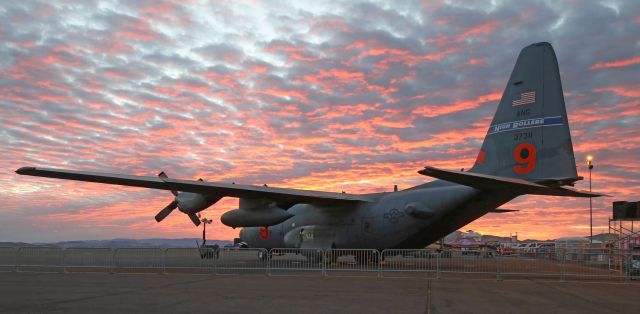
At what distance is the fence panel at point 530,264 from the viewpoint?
1919 cm

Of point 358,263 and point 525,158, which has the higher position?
point 525,158

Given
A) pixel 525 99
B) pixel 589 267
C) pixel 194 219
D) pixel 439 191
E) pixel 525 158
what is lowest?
pixel 589 267

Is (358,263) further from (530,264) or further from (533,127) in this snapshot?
(533,127)

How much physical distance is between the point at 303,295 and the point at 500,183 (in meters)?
9.01

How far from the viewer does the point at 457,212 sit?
72.7ft

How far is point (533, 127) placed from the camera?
19.4 m

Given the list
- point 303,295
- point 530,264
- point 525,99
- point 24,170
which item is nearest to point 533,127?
point 525,99

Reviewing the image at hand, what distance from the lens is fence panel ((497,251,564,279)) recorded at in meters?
19.2

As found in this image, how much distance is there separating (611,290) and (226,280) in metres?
11.2

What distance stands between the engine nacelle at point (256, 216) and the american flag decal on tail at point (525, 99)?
1100cm

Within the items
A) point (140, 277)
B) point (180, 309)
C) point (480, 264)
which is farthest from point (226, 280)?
point (480, 264)

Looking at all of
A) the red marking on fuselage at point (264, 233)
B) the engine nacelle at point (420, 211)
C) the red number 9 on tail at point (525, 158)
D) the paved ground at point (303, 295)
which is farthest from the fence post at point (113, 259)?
the red number 9 on tail at point (525, 158)

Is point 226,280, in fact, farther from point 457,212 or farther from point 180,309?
point 457,212

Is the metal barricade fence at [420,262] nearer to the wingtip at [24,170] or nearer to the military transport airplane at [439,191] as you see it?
the military transport airplane at [439,191]
